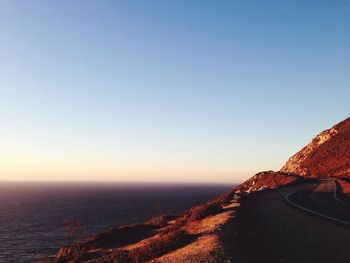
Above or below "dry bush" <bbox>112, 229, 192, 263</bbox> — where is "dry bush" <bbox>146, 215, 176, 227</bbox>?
above

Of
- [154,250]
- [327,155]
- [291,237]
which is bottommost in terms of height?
[154,250]

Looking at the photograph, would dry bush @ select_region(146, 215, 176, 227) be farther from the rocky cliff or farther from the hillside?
the rocky cliff

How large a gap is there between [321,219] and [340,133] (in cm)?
7738

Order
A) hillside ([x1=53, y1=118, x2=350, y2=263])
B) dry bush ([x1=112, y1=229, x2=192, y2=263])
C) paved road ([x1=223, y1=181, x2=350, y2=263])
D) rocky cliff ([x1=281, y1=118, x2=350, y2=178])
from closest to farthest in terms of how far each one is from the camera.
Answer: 1. paved road ([x1=223, y1=181, x2=350, y2=263])
2. hillside ([x1=53, y1=118, x2=350, y2=263])
3. dry bush ([x1=112, y1=229, x2=192, y2=263])
4. rocky cliff ([x1=281, y1=118, x2=350, y2=178])

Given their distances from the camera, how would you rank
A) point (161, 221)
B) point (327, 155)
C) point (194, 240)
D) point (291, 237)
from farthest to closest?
1. point (327, 155)
2. point (161, 221)
3. point (194, 240)
4. point (291, 237)

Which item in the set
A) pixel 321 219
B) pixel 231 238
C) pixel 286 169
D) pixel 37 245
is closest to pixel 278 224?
pixel 321 219

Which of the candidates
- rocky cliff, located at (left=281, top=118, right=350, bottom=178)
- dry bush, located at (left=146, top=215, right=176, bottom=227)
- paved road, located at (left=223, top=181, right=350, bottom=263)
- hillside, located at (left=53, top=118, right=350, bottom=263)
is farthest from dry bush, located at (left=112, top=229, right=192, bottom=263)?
rocky cliff, located at (left=281, top=118, right=350, bottom=178)

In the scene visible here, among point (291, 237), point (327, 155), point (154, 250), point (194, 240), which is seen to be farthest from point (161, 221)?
point (327, 155)

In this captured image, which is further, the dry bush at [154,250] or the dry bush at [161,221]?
the dry bush at [161,221]

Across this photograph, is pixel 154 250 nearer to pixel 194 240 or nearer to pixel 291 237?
pixel 194 240

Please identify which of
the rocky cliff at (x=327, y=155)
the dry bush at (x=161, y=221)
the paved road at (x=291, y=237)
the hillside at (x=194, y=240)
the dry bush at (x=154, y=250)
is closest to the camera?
the paved road at (x=291, y=237)

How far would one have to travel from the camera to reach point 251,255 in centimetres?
1155

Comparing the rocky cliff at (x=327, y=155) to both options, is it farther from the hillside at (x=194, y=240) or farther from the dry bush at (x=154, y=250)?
the dry bush at (x=154, y=250)

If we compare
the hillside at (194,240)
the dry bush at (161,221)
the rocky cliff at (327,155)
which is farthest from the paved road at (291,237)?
the rocky cliff at (327,155)
